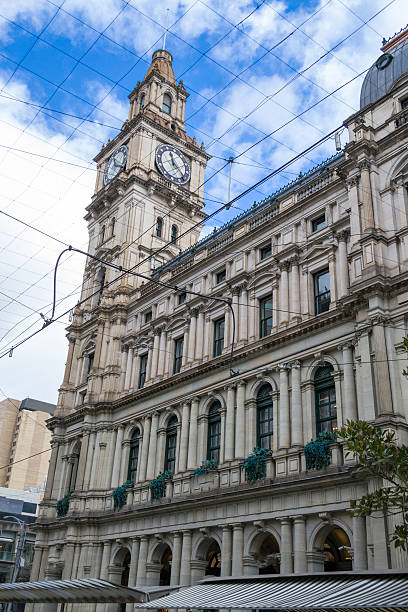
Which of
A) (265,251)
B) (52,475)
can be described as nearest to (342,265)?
(265,251)

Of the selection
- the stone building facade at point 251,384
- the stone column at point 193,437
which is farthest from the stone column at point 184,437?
the stone column at point 193,437

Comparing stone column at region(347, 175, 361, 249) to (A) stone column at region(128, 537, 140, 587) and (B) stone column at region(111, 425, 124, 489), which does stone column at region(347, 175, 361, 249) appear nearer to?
(A) stone column at region(128, 537, 140, 587)

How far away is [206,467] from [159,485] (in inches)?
161

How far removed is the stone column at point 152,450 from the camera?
3557 cm

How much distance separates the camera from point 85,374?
46750 millimetres

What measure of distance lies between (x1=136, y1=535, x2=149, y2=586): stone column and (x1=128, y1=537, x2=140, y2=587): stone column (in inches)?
13.5

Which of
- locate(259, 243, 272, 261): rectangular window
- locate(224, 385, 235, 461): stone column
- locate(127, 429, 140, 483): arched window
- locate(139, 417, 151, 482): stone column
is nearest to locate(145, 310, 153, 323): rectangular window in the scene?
locate(139, 417, 151, 482): stone column

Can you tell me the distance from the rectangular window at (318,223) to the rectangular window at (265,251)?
3.12 metres

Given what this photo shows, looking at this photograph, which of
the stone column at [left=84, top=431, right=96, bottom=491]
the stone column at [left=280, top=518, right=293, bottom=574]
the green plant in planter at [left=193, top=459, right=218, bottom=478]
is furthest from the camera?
the stone column at [left=84, top=431, right=96, bottom=491]

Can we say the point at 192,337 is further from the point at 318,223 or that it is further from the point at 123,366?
the point at 318,223

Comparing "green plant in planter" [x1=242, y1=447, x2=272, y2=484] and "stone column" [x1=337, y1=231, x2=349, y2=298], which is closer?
"green plant in planter" [x1=242, y1=447, x2=272, y2=484]

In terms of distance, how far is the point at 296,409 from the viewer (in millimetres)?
27781

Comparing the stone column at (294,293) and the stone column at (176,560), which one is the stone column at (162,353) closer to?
the stone column at (176,560)

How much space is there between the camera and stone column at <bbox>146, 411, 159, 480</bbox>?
117 feet
